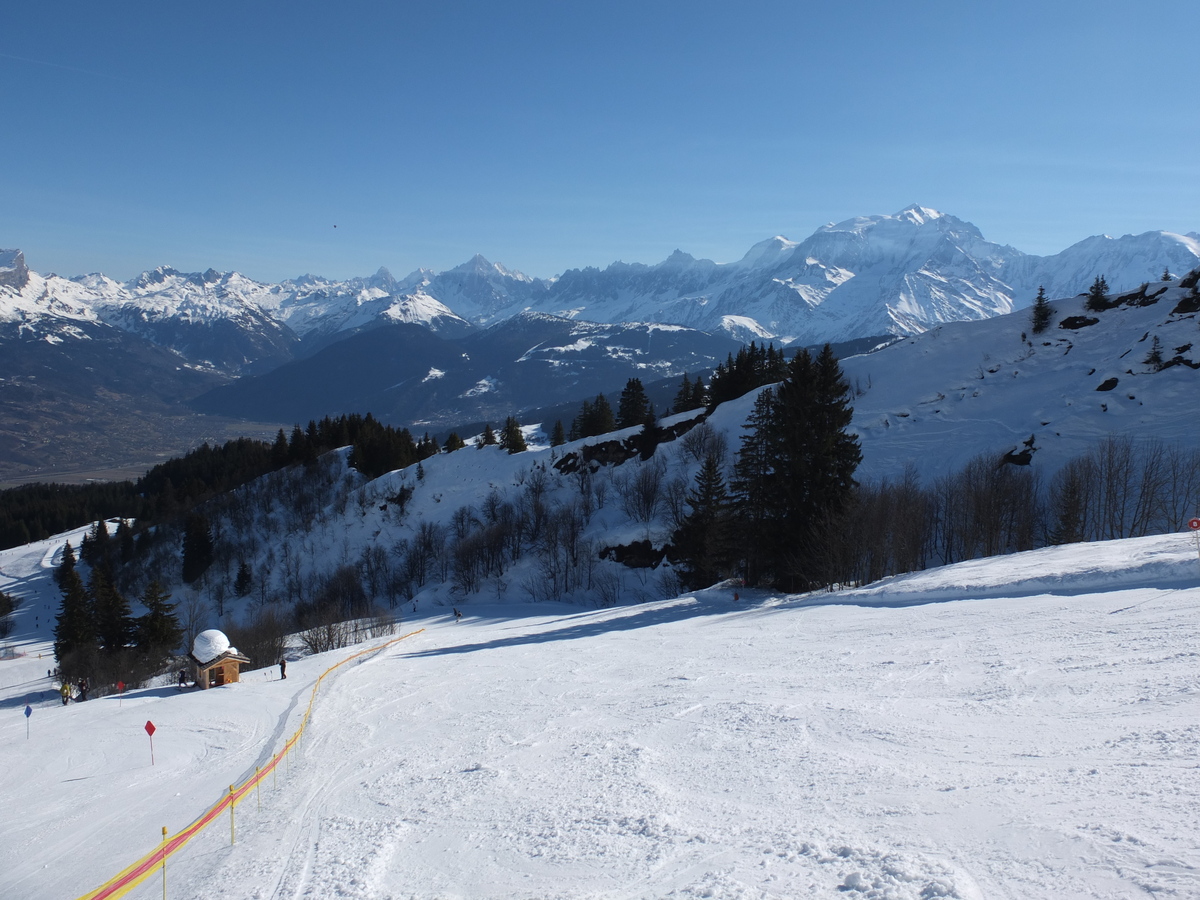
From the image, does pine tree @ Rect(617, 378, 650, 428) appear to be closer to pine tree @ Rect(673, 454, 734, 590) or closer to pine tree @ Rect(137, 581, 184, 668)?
pine tree @ Rect(673, 454, 734, 590)

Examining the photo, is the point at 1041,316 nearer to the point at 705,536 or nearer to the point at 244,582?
the point at 705,536

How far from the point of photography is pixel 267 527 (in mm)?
79062

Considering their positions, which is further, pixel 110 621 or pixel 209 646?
pixel 110 621

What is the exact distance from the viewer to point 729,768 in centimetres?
1041

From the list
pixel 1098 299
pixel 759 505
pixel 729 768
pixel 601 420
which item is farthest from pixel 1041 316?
pixel 729 768

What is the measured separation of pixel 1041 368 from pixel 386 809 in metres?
66.8

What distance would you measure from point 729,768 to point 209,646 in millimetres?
28474

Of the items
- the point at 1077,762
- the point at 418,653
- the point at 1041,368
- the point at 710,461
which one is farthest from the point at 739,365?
the point at 1077,762

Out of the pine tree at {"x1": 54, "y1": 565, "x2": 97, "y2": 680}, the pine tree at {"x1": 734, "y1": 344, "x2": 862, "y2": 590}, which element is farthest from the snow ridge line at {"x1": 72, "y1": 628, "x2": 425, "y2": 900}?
the pine tree at {"x1": 54, "y1": 565, "x2": 97, "y2": 680}

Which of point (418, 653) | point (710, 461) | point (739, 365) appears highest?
point (739, 365)

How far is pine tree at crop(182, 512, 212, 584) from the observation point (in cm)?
7750

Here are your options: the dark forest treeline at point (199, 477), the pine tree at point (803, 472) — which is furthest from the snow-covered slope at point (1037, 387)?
the dark forest treeline at point (199, 477)

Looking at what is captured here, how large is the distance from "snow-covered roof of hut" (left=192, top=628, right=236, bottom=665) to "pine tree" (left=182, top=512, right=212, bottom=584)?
55522 millimetres

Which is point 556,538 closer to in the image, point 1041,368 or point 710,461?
point 710,461
